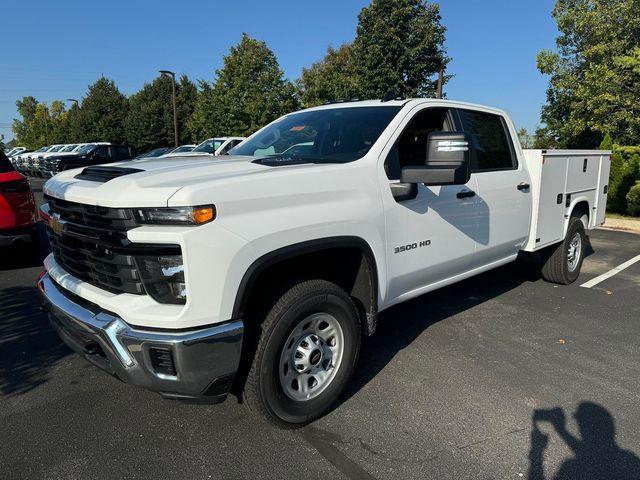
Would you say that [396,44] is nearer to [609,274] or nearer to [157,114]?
[609,274]

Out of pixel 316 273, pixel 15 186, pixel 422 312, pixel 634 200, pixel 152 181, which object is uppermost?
pixel 152 181

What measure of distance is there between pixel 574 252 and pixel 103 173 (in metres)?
5.59

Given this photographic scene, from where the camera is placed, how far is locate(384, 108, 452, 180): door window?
328 centimetres

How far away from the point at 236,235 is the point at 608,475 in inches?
89.3

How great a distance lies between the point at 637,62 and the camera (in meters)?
12.5

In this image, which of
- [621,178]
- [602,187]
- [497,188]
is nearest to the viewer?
[497,188]

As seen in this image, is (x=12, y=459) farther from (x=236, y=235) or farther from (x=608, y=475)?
(x=608, y=475)

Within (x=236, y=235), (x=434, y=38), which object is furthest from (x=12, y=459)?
(x=434, y=38)

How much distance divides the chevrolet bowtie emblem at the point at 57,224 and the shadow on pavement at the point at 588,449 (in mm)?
2915

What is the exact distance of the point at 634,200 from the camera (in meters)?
12.7

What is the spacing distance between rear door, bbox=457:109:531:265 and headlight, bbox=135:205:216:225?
2544mm

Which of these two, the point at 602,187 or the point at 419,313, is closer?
the point at 419,313

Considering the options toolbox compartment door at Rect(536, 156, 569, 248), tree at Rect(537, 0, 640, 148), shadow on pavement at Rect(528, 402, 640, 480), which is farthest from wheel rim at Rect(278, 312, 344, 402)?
tree at Rect(537, 0, 640, 148)

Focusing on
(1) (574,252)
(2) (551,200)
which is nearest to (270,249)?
(2) (551,200)
